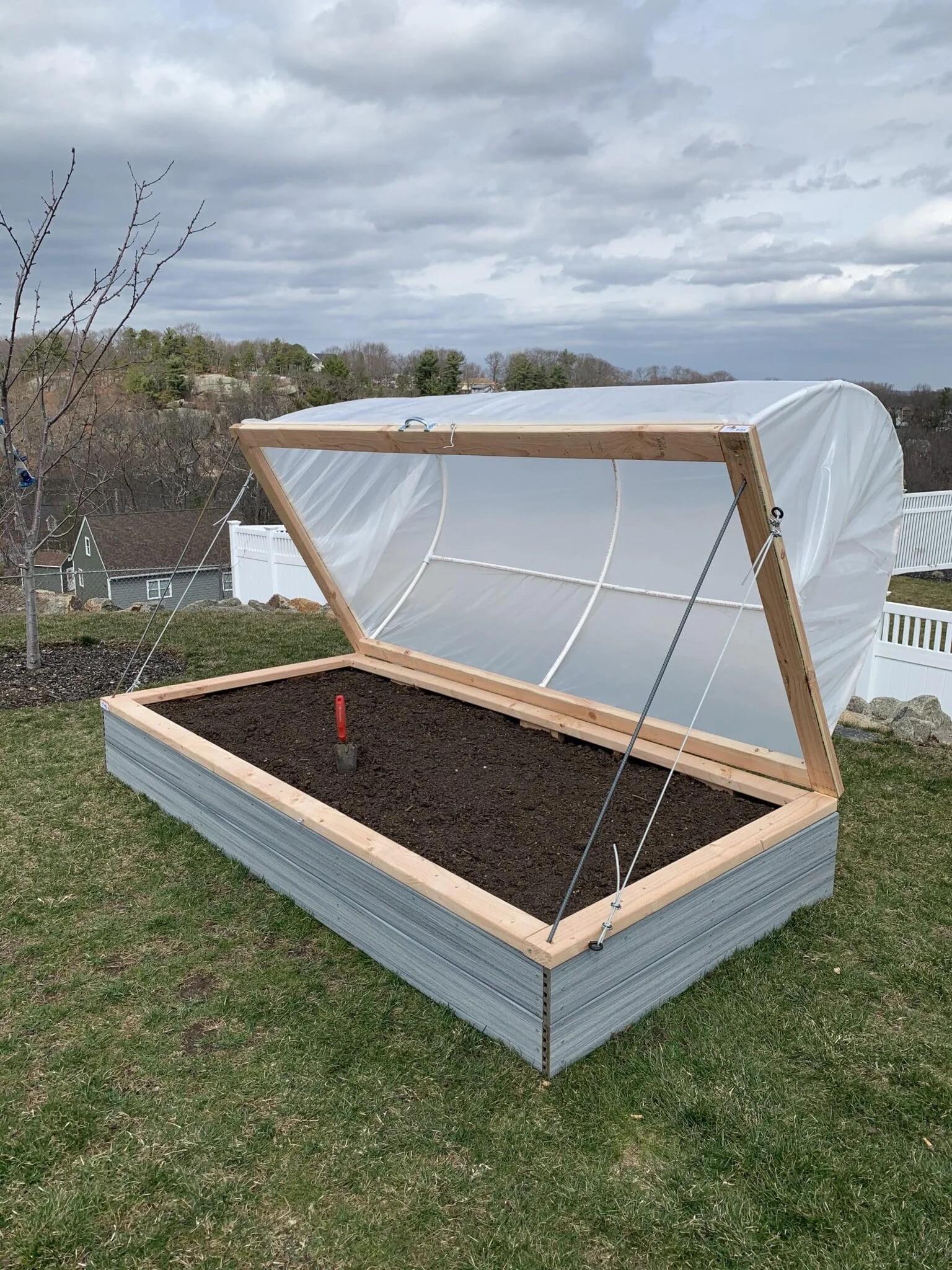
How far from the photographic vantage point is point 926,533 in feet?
50.2

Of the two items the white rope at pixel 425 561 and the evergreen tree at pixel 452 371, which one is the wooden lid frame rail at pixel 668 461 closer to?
the white rope at pixel 425 561

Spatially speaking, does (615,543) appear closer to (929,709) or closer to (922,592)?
(929,709)

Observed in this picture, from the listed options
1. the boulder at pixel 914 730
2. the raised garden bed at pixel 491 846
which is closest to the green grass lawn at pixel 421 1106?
the raised garden bed at pixel 491 846

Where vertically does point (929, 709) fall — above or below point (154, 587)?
above

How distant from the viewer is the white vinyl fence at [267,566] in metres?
11.4

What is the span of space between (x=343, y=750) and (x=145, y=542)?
2614cm

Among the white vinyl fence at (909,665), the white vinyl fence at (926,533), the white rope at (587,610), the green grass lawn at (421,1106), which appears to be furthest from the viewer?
the white vinyl fence at (926,533)

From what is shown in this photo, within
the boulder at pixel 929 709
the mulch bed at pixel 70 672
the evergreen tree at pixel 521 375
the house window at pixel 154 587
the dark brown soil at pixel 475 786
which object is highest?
the evergreen tree at pixel 521 375

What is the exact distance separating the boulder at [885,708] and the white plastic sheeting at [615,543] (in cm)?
247

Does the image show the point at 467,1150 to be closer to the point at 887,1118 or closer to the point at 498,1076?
the point at 498,1076

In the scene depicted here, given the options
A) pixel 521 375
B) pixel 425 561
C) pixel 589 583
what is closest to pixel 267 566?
pixel 521 375

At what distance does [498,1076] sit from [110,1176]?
3.49 feet

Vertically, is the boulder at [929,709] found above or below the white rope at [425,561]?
below

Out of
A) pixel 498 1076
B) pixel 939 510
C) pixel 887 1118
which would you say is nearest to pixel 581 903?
pixel 498 1076
